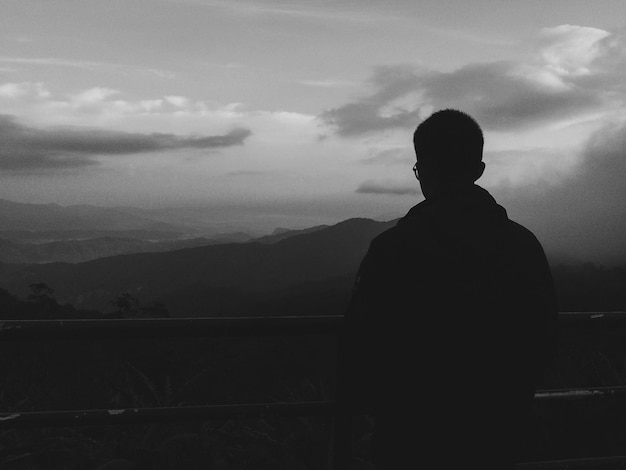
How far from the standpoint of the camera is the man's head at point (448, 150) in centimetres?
204

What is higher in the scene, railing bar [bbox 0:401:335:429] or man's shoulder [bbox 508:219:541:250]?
man's shoulder [bbox 508:219:541:250]

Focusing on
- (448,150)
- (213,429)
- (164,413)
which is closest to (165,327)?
(164,413)

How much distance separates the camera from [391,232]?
1.90 meters

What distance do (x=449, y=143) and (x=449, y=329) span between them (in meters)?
0.56

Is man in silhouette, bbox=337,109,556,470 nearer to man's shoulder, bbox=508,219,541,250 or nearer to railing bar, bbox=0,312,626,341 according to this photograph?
man's shoulder, bbox=508,219,541,250

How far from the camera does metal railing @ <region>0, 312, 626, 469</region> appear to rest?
2170 mm

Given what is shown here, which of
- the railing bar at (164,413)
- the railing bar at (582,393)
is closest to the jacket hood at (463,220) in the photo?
the railing bar at (164,413)

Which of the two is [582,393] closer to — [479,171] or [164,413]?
[479,171]

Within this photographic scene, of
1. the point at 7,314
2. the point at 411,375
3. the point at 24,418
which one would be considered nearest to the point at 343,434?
the point at 411,375

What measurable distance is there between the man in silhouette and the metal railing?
38 centimetres

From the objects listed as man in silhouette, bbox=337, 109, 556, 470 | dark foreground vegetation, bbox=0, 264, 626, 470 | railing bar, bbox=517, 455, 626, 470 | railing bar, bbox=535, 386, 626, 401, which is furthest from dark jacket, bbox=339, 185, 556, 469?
railing bar, bbox=517, 455, 626, 470

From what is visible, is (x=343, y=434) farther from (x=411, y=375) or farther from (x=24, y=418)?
(x=24, y=418)

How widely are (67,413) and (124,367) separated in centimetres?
319

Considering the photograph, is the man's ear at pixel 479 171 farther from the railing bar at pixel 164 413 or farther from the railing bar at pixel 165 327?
the railing bar at pixel 164 413
